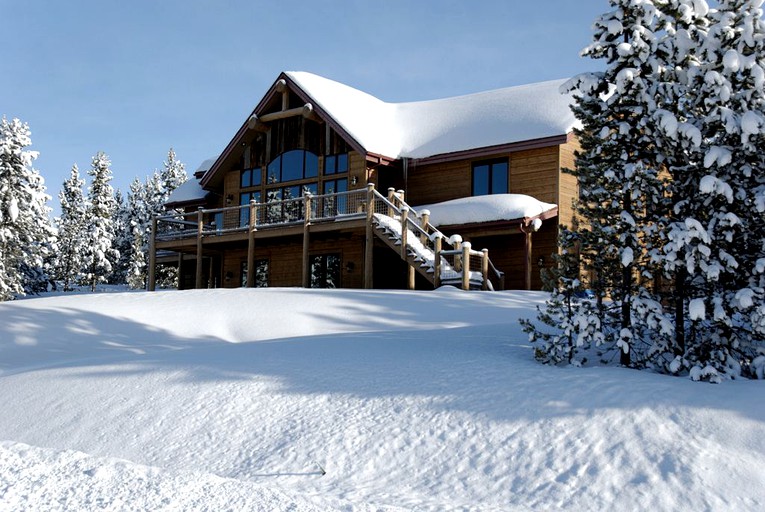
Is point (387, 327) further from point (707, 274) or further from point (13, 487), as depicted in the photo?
point (13, 487)

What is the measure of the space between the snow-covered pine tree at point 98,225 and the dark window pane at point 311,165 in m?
33.2

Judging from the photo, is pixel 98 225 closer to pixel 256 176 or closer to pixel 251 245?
pixel 256 176

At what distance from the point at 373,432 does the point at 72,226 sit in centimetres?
6035

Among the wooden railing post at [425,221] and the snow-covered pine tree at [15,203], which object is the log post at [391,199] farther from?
the snow-covered pine tree at [15,203]

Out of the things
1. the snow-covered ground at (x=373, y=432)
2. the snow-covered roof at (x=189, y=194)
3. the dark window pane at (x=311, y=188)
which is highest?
the snow-covered roof at (x=189, y=194)

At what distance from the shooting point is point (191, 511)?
5355 mm

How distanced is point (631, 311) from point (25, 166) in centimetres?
3424

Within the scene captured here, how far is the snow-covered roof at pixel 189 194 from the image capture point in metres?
32.8

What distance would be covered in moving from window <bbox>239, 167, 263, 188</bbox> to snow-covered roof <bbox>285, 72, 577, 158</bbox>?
4.10 metres

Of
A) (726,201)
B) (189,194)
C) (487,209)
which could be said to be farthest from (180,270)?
(726,201)

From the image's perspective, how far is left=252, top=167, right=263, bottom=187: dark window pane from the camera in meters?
29.5

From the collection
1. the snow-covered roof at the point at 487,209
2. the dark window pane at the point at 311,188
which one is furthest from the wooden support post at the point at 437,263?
the dark window pane at the point at 311,188

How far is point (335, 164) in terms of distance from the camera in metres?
27.3

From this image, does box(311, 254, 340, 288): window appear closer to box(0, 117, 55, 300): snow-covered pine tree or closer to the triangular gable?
the triangular gable
